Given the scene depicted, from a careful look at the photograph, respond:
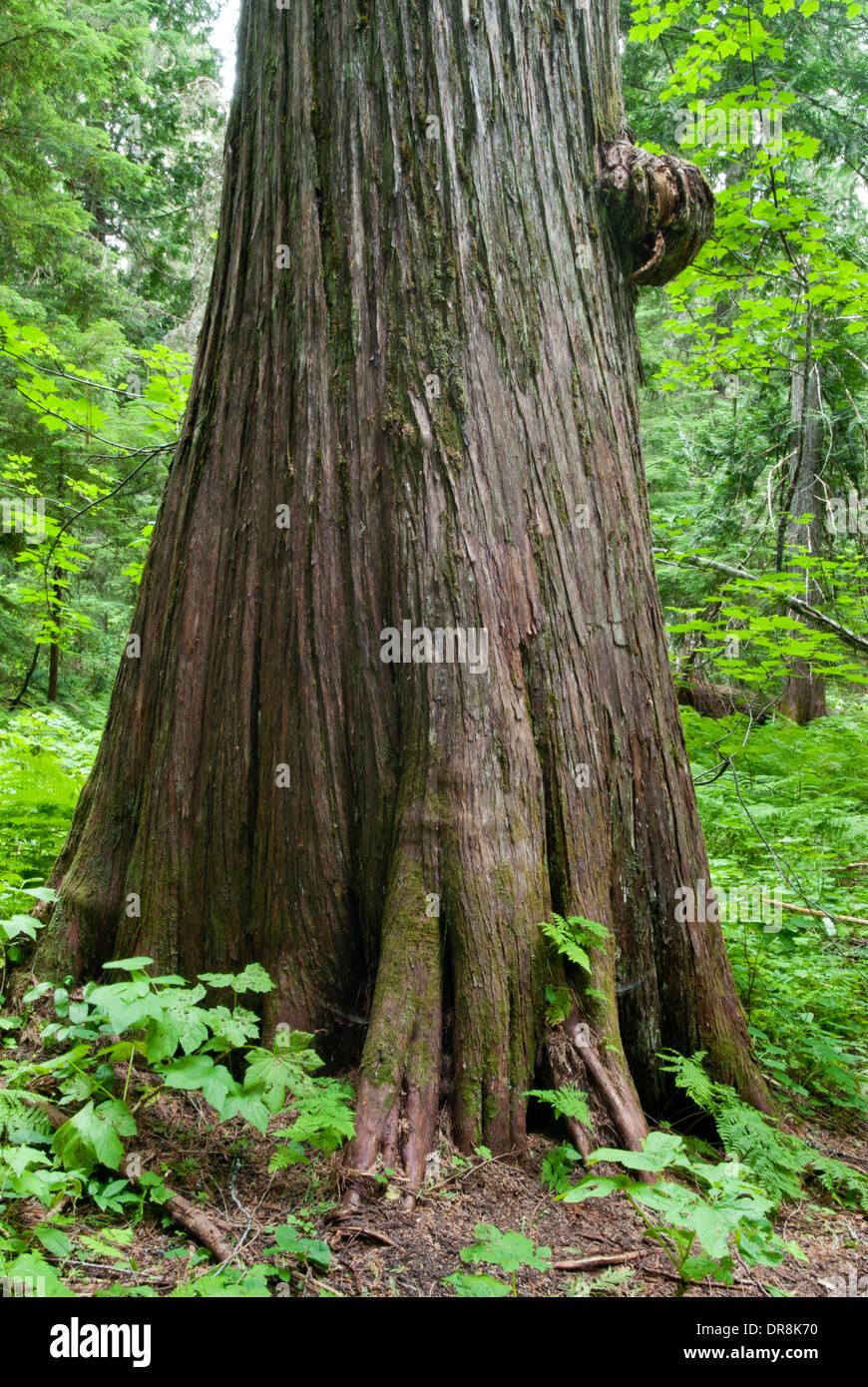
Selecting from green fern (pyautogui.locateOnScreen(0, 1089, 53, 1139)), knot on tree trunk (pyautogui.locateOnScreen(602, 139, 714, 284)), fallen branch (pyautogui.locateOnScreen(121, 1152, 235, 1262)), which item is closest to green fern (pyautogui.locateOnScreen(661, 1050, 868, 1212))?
fallen branch (pyautogui.locateOnScreen(121, 1152, 235, 1262))

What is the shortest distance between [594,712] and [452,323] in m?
1.38

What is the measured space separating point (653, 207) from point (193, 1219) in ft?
12.0

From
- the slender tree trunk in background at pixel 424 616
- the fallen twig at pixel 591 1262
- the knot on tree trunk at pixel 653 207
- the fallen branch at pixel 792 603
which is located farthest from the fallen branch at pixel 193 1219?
the fallen branch at pixel 792 603

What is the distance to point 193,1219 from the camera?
1.95 metres

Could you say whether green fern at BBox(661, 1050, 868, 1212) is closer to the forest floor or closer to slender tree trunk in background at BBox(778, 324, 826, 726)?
the forest floor

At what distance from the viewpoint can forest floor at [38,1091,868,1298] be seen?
177 centimetres

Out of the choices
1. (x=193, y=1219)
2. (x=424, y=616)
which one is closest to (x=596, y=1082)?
(x=193, y=1219)

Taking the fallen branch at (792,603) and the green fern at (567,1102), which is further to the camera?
the fallen branch at (792,603)

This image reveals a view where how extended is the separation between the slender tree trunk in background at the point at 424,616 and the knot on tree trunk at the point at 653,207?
0.02m

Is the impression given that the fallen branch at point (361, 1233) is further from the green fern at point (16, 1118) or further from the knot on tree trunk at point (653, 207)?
the knot on tree trunk at point (653, 207)

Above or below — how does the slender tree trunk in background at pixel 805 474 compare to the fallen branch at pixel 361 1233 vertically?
above

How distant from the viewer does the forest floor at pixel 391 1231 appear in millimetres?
1771

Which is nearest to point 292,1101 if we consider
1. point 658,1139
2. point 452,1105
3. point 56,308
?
point 452,1105

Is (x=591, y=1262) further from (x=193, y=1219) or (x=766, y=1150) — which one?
(x=193, y=1219)
